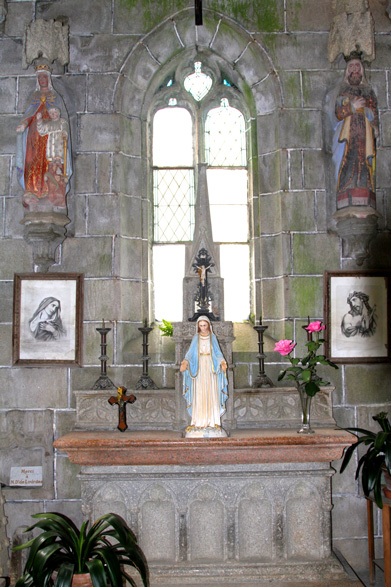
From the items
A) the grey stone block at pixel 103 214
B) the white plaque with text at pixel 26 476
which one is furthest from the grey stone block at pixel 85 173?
the white plaque with text at pixel 26 476

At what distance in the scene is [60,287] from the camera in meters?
6.87

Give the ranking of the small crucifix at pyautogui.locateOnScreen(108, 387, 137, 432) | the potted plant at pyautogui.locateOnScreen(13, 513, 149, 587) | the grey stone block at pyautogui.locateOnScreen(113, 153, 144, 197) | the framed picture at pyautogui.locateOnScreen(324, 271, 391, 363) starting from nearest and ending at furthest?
1. the potted plant at pyautogui.locateOnScreen(13, 513, 149, 587)
2. the small crucifix at pyautogui.locateOnScreen(108, 387, 137, 432)
3. the framed picture at pyautogui.locateOnScreen(324, 271, 391, 363)
4. the grey stone block at pyautogui.locateOnScreen(113, 153, 144, 197)

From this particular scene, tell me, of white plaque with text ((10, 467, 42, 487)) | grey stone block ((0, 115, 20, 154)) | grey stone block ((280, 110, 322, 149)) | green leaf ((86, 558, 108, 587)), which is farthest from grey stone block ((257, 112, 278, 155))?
green leaf ((86, 558, 108, 587))

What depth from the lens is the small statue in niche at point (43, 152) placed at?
671 cm

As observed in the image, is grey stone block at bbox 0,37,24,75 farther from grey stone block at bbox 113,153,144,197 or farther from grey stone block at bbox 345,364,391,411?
grey stone block at bbox 345,364,391,411

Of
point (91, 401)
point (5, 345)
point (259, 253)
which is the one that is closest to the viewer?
point (91, 401)

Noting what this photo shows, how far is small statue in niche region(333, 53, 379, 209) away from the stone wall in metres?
0.26

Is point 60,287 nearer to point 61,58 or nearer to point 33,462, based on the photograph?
point 33,462

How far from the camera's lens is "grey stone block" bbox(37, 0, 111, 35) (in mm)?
7250

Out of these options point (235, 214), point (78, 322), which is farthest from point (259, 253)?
point (78, 322)

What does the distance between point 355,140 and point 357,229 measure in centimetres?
103

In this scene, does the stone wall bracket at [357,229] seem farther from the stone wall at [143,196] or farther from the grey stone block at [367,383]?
the grey stone block at [367,383]

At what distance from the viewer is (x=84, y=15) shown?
7262mm

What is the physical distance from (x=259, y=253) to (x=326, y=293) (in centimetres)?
101
